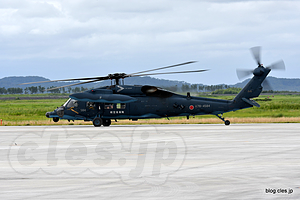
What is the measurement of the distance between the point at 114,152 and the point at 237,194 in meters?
8.39

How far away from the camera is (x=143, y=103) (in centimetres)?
3609

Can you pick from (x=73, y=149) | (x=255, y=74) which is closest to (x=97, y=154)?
(x=73, y=149)

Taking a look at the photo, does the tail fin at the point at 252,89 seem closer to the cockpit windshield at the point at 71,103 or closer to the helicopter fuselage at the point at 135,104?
the helicopter fuselage at the point at 135,104

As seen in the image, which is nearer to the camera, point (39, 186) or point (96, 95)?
point (39, 186)

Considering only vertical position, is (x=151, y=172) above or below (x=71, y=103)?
Answer: below

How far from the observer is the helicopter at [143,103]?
35.4 m

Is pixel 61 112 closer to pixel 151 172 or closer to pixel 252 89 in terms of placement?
pixel 252 89

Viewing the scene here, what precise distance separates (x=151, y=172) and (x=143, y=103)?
24.6 m

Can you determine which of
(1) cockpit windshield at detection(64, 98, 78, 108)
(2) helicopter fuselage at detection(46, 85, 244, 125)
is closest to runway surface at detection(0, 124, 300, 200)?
(2) helicopter fuselage at detection(46, 85, 244, 125)

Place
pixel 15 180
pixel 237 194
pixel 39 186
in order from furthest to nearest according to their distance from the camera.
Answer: pixel 15 180 → pixel 39 186 → pixel 237 194

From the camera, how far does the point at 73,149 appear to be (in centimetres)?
1766

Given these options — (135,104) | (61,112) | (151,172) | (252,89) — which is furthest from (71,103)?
(151,172)

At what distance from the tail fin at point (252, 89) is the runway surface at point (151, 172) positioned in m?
17.8

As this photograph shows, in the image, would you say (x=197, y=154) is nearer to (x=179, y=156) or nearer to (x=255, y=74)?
(x=179, y=156)
